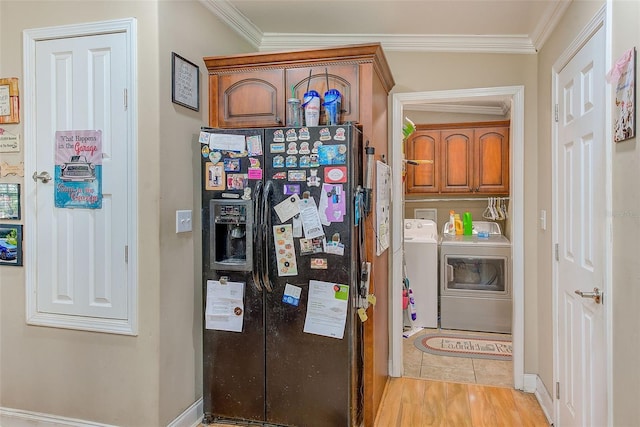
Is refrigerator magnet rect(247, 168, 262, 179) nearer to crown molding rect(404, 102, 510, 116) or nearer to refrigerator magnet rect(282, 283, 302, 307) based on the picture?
refrigerator magnet rect(282, 283, 302, 307)

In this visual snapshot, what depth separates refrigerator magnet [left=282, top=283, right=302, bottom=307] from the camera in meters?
2.28

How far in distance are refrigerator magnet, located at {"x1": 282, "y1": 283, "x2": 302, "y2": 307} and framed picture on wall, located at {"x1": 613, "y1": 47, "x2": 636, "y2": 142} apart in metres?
1.63

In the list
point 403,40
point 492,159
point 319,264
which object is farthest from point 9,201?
point 492,159

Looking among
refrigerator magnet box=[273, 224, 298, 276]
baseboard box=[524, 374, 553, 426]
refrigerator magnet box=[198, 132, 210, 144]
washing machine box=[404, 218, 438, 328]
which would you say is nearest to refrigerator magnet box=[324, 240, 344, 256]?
refrigerator magnet box=[273, 224, 298, 276]

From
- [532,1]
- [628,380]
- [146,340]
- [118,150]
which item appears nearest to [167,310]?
[146,340]

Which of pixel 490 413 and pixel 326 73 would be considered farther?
pixel 490 413

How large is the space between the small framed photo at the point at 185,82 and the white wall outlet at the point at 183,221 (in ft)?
2.02

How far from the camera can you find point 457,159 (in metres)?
4.62

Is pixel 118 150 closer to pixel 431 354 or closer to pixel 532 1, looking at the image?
pixel 532 1

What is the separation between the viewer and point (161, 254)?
211 centimetres

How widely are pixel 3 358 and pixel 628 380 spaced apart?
10.2 feet

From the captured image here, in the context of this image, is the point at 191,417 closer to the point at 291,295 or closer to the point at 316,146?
the point at 291,295

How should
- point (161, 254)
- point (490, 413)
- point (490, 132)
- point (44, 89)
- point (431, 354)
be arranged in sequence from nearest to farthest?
point (161, 254) < point (44, 89) < point (490, 413) < point (431, 354) < point (490, 132)

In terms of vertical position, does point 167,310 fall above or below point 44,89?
below
